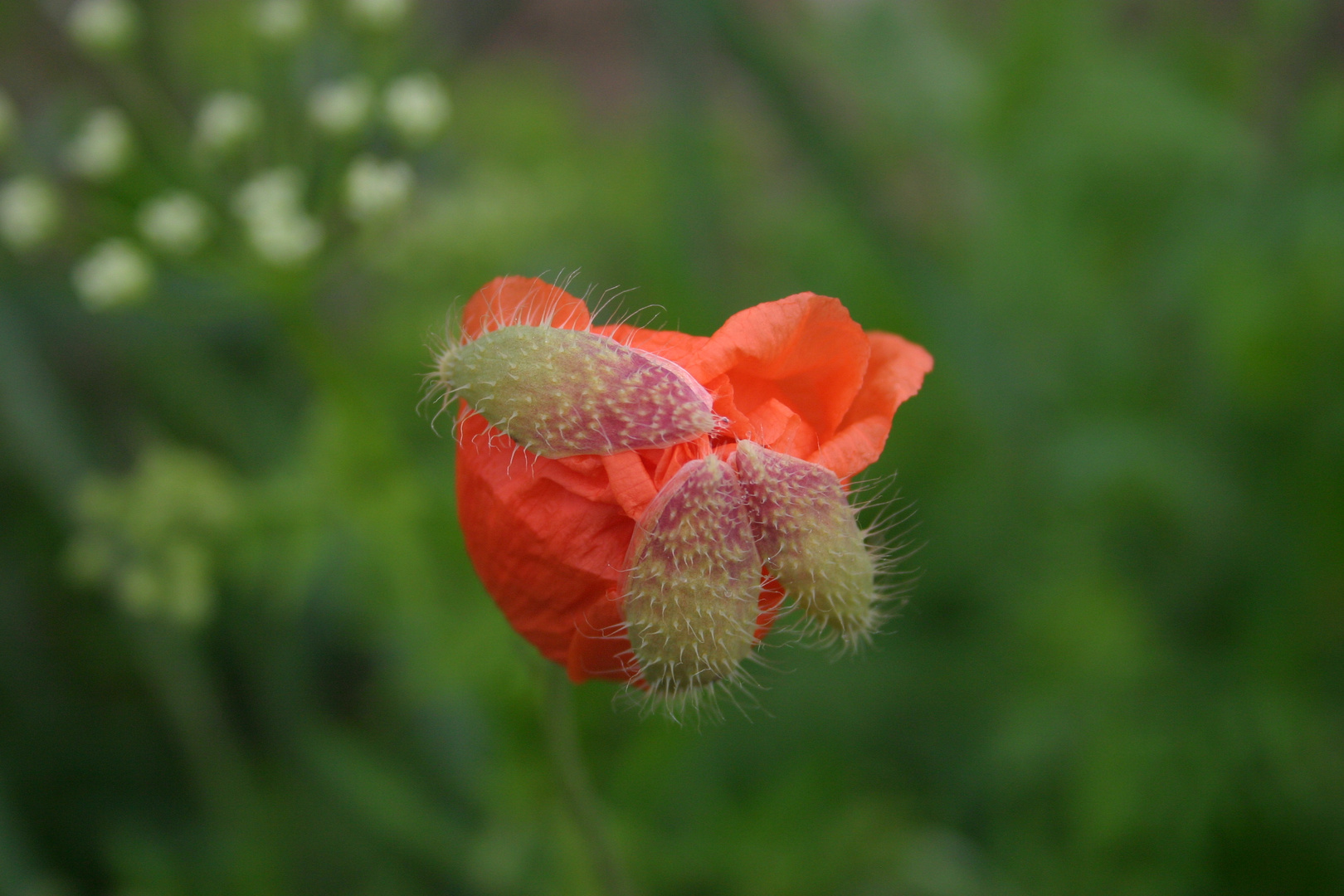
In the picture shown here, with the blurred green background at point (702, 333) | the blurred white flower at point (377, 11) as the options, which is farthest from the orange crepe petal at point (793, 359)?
the blurred white flower at point (377, 11)

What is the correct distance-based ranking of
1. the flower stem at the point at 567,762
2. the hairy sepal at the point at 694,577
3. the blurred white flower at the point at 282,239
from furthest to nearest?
the blurred white flower at the point at 282,239, the flower stem at the point at 567,762, the hairy sepal at the point at 694,577

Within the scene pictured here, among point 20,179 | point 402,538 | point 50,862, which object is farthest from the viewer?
point 50,862

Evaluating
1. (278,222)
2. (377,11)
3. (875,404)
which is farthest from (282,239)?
(875,404)

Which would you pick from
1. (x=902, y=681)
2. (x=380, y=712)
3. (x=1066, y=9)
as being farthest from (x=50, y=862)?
(x=1066, y=9)

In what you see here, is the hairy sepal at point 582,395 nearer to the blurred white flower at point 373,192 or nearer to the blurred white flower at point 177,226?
the blurred white flower at point 373,192

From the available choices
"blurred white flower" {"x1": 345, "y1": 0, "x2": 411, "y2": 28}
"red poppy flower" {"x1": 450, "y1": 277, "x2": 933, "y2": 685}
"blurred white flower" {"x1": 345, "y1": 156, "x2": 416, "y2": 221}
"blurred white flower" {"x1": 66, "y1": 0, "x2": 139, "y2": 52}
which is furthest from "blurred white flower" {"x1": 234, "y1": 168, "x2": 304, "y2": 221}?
"red poppy flower" {"x1": 450, "y1": 277, "x2": 933, "y2": 685}

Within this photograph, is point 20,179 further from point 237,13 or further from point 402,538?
point 237,13
